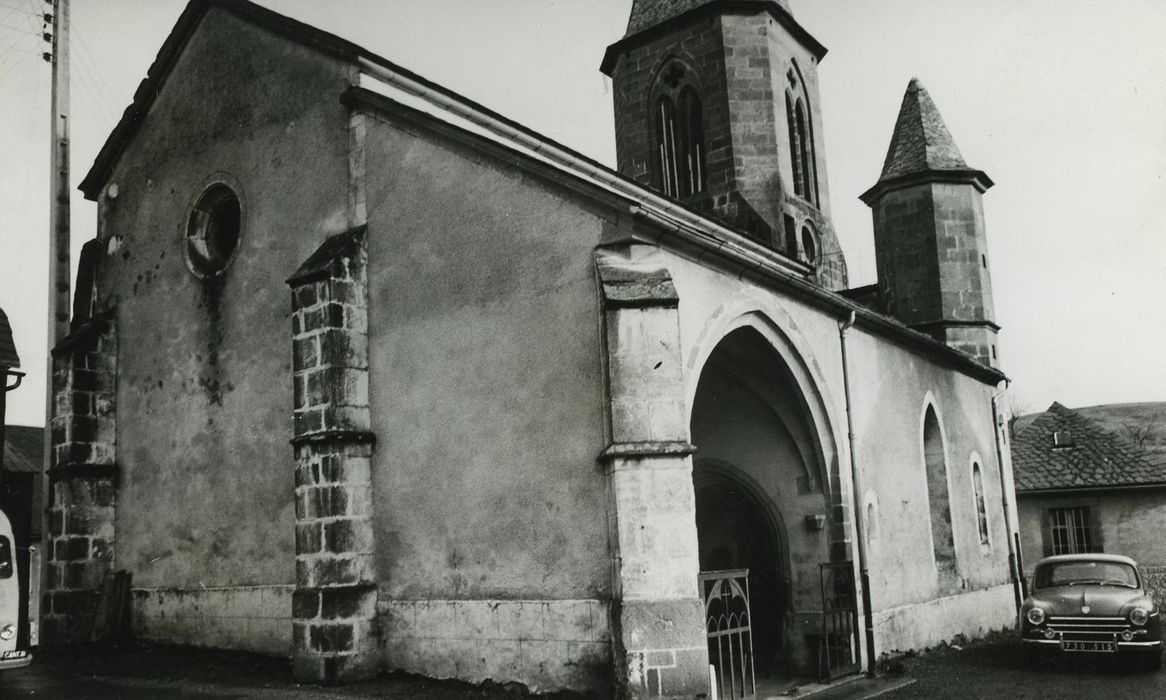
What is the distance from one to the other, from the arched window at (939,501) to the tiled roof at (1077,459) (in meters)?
7.76

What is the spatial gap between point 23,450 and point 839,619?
27.2 m

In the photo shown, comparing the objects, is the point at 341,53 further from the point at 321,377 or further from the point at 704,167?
the point at 704,167

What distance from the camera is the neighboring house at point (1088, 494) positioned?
74.6ft

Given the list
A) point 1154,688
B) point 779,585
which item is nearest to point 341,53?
point 779,585

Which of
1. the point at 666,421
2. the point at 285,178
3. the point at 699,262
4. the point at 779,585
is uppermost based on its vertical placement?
the point at 285,178

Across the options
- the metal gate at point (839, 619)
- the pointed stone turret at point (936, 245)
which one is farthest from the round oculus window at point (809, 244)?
the metal gate at point (839, 619)

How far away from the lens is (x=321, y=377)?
1156cm

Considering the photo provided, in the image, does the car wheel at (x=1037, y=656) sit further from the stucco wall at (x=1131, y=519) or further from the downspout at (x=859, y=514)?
the stucco wall at (x=1131, y=519)

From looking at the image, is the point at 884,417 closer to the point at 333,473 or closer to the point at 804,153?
the point at 804,153


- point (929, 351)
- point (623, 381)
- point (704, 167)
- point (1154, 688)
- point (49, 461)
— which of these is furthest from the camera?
point (704, 167)

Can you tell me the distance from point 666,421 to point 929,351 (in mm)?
9453

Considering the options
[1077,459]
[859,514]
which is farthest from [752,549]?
[1077,459]

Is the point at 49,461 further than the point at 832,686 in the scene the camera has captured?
Yes

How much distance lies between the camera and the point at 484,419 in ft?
35.8
